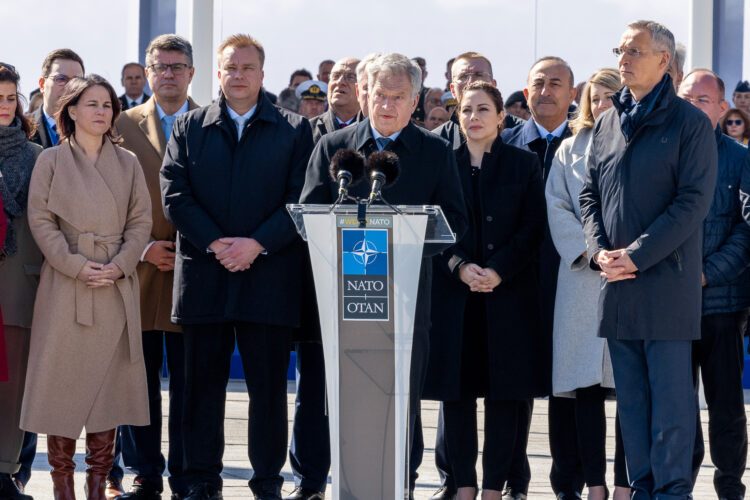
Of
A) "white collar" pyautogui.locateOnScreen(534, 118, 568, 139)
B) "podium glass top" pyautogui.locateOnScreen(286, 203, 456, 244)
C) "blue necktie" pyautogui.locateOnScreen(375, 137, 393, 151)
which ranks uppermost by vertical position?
"white collar" pyautogui.locateOnScreen(534, 118, 568, 139)

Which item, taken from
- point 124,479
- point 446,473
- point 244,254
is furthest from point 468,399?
point 124,479

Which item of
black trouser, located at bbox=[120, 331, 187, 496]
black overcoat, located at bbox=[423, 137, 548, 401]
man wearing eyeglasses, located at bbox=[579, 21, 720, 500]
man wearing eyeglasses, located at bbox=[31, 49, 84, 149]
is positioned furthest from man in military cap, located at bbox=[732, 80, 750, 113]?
black trouser, located at bbox=[120, 331, 187, 496]

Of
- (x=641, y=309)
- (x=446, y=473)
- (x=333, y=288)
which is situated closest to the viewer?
(x=333, y=288)

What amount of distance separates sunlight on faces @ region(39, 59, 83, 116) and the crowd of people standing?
58cm

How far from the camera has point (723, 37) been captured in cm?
891

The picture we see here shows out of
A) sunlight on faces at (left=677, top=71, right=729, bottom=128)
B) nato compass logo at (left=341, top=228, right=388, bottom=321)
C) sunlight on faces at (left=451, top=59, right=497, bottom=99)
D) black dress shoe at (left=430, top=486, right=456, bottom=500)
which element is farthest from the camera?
sunlight on faces at (left=451, top=59, right=497, bottom=99)

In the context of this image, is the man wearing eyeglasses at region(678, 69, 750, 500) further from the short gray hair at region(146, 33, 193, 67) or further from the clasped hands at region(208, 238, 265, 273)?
the short gray hair at region(146, 33, 193, 67)

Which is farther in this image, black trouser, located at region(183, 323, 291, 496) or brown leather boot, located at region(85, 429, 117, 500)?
black trouser, located at region(183, 323, 291, 496)

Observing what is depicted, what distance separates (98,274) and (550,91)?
7.78 feet

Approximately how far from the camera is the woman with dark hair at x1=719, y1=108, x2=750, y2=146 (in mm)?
7035

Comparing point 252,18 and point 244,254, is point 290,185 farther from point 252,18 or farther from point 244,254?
point 252,18

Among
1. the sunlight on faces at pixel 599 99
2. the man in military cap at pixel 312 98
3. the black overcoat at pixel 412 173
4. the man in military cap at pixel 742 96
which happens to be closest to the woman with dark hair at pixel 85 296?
Answer: the black overcoat at pixel 412 173

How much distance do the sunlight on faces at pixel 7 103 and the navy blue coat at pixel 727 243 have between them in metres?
3.24

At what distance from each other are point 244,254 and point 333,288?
1.23 m
